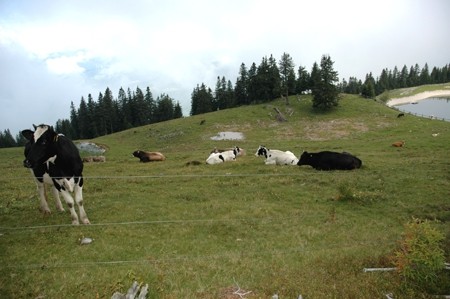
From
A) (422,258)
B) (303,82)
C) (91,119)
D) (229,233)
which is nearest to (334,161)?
(229,233)

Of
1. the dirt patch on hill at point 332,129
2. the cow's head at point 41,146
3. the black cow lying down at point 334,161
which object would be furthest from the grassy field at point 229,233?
the dirt patch on hill at point 332,129

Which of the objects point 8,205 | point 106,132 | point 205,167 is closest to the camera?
point 8,205

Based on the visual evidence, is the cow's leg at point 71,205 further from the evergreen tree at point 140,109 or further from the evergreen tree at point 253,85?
the evergreen tree at point 140,109

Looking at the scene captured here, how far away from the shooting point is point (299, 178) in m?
19.6

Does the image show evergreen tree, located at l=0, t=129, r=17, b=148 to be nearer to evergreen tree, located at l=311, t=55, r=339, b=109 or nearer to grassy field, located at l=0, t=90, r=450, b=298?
evergreen tree, located at l=311, t=55, r=339, b=109

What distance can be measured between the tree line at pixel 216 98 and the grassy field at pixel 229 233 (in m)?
60.2

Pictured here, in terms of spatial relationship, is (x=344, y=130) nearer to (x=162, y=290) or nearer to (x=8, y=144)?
(x=162, y=290)

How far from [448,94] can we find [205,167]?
531 ft

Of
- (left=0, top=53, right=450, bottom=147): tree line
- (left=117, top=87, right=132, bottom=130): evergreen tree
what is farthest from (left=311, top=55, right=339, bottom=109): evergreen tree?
(left=117, top=87, right=132, bottom=130): evergreen tree

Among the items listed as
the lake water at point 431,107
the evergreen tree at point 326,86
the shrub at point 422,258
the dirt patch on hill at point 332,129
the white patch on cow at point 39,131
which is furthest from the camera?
the lake water at point 431,107

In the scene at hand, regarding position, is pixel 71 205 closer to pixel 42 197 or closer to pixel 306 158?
pixel 42 197

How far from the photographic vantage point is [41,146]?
38.8 ft

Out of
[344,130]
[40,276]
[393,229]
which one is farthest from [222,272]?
[344,130]

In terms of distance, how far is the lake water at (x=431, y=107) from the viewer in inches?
4720
